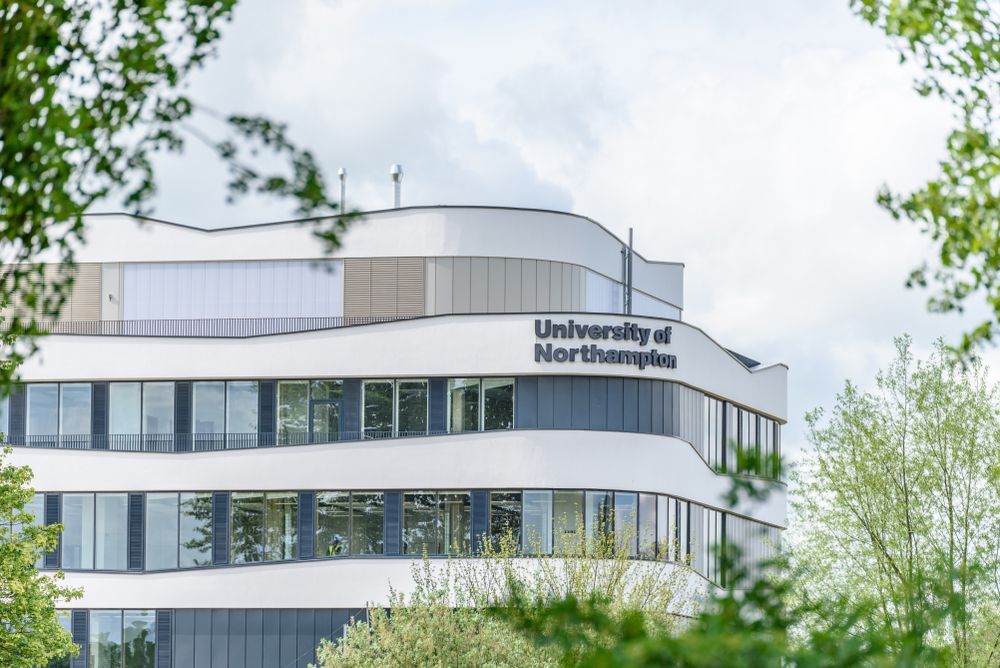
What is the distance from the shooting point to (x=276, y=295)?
175 ft

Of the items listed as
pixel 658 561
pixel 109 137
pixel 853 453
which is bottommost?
pixel 658 561

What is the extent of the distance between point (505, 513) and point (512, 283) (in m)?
8.52

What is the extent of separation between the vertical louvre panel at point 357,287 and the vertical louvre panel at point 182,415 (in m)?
5.73

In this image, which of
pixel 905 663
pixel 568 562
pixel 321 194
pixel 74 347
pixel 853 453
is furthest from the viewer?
pixel 74 347

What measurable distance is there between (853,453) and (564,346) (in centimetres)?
1160

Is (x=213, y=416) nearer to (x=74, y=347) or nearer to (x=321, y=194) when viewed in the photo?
(x=74, y=347)

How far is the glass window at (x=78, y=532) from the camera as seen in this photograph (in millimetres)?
49375

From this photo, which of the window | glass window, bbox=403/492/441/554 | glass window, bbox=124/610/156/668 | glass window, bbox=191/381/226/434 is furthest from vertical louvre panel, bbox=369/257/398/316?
glass window, bbox=124/610/156/668

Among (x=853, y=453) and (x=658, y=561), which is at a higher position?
(x=853, y=453)

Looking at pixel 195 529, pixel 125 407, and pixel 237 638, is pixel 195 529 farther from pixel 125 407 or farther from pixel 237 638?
pixel 125 407

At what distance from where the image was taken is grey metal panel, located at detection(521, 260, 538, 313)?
168ft

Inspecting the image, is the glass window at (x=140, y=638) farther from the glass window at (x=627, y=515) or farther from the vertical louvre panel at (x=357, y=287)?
the glass window at (x=627, y=515)

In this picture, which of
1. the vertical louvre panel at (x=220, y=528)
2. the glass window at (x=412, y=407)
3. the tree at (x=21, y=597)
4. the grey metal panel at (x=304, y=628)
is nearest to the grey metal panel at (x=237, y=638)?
the grey metal panel at (x=304, y=628)

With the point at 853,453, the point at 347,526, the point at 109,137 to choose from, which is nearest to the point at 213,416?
the point at 347,526
